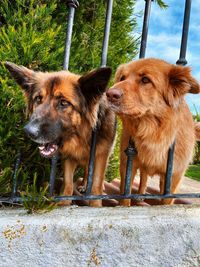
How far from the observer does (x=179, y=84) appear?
2748 millimetres

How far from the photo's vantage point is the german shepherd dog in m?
2.85

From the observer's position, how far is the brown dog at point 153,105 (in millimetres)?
2654

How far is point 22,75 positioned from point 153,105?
1125mm

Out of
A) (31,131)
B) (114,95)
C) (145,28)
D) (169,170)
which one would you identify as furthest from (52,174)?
(145,28)

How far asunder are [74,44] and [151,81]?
4.93ft

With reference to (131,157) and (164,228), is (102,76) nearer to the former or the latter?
(131,157)

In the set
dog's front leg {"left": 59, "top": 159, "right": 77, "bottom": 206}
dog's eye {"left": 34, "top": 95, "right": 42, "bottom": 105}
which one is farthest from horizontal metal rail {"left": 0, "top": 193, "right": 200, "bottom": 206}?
dog's eye {"left": 34, "top": 95, "right": 42, "bottom": 105}

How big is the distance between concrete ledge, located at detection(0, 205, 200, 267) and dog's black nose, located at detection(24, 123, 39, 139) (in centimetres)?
65

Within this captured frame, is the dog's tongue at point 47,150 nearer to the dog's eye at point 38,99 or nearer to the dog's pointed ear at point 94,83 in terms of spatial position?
the dog's eye at point 38,99

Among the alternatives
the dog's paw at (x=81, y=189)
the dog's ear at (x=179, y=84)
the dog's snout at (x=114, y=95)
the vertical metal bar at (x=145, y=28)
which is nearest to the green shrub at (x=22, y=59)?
the dog's paw at (x=81, y=189)

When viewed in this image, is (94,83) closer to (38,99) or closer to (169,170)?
(38,99)

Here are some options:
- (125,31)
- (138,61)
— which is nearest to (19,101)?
(138,61)

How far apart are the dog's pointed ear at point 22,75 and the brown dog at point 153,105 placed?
0.76 m

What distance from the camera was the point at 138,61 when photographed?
115 inches
